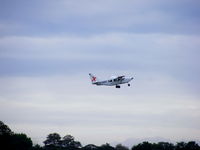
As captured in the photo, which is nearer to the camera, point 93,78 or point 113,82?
point 113,82

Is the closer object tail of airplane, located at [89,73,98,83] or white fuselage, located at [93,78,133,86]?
white fuselage, located at [93,78,133,86]

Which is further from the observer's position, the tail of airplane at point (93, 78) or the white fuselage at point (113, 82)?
the tail of airplane at point (93, 78)

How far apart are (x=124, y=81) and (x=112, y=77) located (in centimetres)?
390

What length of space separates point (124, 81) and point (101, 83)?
633 centimetres

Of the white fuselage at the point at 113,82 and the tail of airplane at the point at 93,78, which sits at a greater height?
the tail of airplane at the point at 93,78

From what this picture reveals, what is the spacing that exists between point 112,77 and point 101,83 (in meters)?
3.67

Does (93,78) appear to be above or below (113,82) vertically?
above

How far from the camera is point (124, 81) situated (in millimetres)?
172750

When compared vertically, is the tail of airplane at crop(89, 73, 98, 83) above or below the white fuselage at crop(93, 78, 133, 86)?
above

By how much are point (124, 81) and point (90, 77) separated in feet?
37.8

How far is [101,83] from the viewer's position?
173375 mm

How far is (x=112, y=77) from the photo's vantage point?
17462 centimetres
